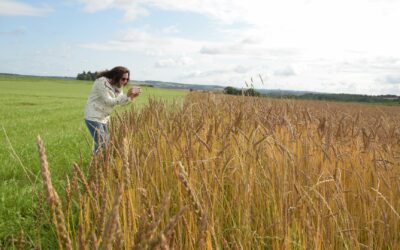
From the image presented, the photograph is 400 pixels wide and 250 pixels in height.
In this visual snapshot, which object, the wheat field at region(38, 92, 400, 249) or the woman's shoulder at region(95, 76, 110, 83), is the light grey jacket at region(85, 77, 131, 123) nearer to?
the woman's shoulder at region(95, 76, 110, 83)

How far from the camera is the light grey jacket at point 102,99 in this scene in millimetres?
5805

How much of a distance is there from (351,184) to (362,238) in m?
0.59

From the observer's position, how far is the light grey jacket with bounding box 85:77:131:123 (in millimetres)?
5805

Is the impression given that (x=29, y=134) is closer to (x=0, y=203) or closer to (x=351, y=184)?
(x=0, y=203)

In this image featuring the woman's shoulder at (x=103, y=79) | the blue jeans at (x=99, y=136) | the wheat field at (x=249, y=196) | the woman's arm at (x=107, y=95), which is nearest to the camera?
the wheat field at (x=249, y=196)

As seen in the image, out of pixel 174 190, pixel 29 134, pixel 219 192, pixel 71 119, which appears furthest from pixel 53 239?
pixel 71 119

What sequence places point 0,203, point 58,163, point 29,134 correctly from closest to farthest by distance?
point 0,203 → point 58,163 → point 29,134

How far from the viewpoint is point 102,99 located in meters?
5.98

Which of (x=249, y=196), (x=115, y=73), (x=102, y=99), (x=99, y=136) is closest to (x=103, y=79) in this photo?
(x=115, y=73)

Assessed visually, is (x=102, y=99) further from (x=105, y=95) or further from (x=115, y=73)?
(x=115, y=73)

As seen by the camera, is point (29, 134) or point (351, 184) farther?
point (29, 134)

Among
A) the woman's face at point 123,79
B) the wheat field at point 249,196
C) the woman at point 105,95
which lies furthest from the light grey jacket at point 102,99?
the wheat field at point 249,196

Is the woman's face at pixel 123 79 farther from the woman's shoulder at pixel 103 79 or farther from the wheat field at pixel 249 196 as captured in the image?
the wheat field at pixel 249 196

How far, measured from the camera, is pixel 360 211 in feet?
8.80
